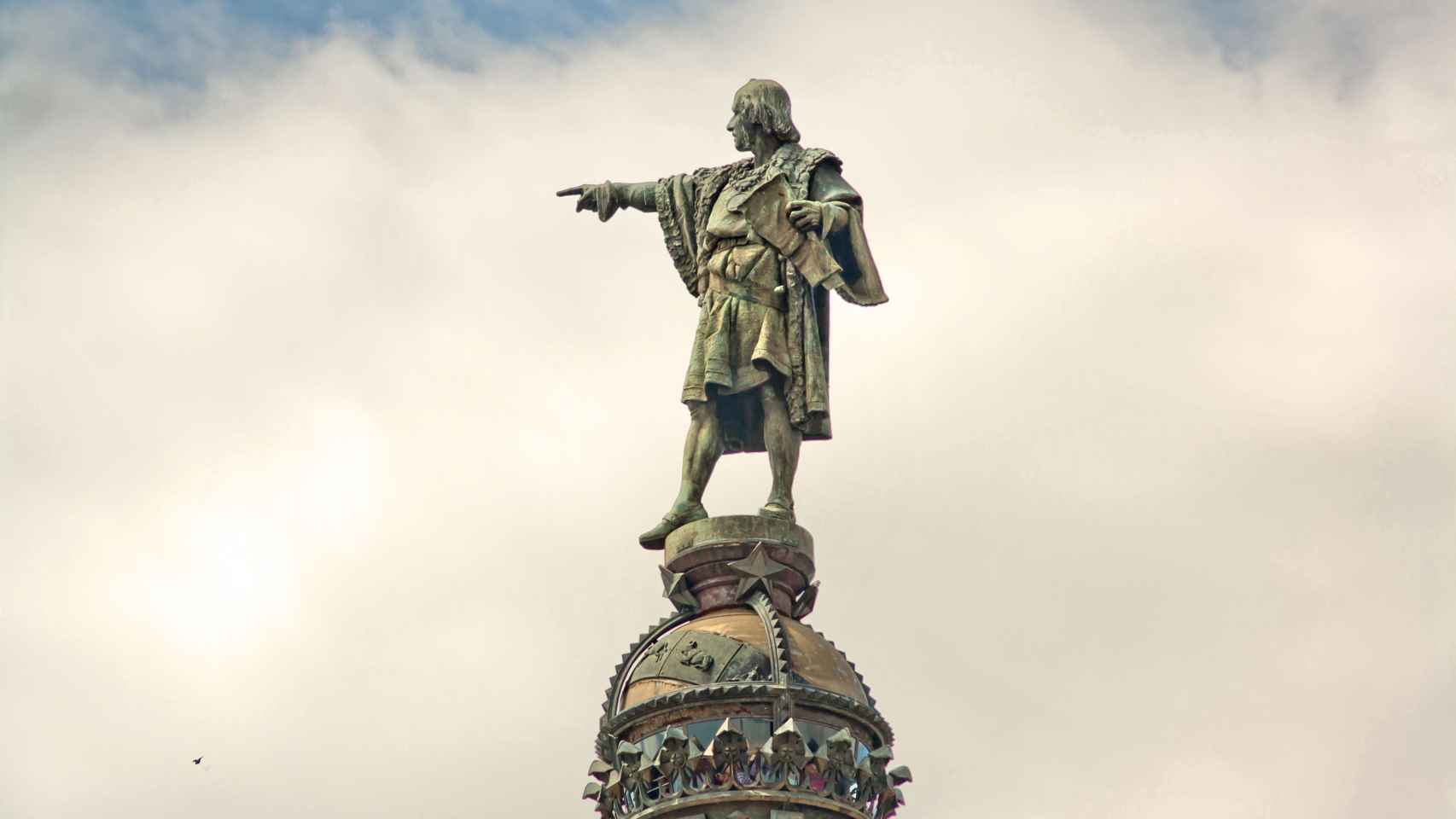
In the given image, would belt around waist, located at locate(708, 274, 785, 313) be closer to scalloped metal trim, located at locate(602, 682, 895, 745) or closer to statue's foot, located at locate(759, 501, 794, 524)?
statue's foot, located at locate(759, 501, 794, 524)

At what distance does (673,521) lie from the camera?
29.3 metres

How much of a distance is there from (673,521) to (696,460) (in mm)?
681

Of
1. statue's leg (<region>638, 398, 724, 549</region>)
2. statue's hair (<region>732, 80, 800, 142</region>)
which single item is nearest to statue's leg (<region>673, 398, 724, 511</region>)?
statue's leg (<region>638, 398, 724, 549</region>)

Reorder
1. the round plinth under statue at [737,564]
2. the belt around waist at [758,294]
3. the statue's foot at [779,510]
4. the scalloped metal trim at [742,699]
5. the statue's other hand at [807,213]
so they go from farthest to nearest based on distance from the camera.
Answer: the belt around waist at [758,294] → the statue's other hand at [807,213] → the statue's foot at [779,510] → the round plinth under statue at [737,564] → the scalloped metal trim at [742,699]

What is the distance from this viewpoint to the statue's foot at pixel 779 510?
28.9 m

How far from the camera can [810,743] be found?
27.0 metres

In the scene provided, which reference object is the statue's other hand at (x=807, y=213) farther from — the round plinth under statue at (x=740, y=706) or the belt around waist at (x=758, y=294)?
the round plinth under statue at (x=740, y=706)

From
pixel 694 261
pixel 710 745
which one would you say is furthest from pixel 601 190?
pixel 710 745

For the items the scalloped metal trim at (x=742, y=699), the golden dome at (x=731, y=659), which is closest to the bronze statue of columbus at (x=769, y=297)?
the golden dome at (x=731, y=659)

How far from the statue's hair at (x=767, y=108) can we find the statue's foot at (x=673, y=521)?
3.86m

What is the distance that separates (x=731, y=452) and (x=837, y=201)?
8.91ft

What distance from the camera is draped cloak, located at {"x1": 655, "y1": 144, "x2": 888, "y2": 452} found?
96.4ft

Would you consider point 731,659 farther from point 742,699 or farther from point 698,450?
point 698,450

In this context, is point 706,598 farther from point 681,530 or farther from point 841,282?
point 841,282
